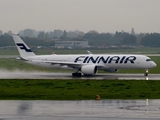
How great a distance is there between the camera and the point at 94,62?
6084 centimetres

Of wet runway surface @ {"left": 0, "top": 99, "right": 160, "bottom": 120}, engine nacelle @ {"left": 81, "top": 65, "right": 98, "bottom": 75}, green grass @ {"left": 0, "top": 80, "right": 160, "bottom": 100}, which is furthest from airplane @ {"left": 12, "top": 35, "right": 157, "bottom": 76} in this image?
wet runway surface @ {"left": 0, "top": 99, "right": 160, "bottom": 120}

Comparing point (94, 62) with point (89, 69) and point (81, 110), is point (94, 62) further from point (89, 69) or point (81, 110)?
point (81, 110)

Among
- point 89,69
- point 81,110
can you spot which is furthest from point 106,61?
point 81,110

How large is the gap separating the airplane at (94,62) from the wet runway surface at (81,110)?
1108 inches

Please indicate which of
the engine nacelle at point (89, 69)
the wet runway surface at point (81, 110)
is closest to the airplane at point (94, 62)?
the engine nacelle at point (89, 69)

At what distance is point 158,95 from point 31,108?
1088 cm

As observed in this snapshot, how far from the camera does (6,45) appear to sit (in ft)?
615

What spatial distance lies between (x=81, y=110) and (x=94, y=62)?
1340 inches

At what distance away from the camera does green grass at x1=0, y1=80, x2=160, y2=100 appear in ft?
113

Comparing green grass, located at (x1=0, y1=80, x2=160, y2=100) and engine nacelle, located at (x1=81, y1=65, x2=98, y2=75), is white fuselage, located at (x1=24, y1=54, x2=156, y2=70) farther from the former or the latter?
green grass, located at (x1=0, y1=80, x2=160, y2=100)

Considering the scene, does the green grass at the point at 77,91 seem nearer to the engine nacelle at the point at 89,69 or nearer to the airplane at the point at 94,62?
the engine nacelle at the point at 89,69

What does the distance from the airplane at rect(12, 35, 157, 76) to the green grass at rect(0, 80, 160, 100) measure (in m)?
14.5

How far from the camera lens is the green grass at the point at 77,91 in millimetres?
34438

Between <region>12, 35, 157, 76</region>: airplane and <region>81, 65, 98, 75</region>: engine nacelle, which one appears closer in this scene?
<region>81, 65, 98, 75</region>: engine nacelle
